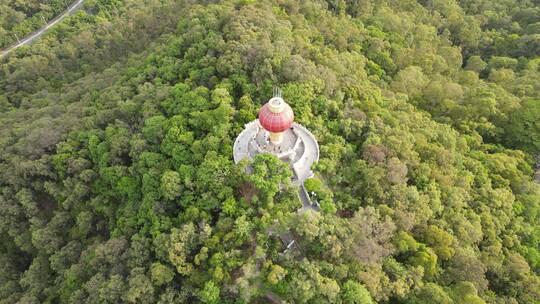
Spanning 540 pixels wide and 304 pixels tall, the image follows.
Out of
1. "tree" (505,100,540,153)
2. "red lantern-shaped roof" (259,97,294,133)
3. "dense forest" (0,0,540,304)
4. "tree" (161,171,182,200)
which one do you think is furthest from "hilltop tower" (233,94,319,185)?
"tree" (505,100,540,153)

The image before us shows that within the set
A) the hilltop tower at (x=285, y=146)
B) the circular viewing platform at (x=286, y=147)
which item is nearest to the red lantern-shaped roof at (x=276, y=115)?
the hilltop tower at (x=285, y=146)

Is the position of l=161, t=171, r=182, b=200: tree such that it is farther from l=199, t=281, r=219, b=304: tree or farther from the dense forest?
l=199, t=281, r=219, b=304: tree

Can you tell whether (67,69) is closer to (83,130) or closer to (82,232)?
(83,130)

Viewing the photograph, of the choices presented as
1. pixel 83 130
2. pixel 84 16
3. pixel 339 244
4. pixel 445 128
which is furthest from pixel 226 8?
pixel 84 16

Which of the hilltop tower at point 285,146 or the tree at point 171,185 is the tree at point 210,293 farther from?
the hilltop tower at point 285,146

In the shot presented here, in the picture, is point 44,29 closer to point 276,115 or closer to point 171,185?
point 171,185

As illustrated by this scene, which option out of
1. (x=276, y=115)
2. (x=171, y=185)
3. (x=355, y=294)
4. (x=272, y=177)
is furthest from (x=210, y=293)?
(x=276, y=115)
